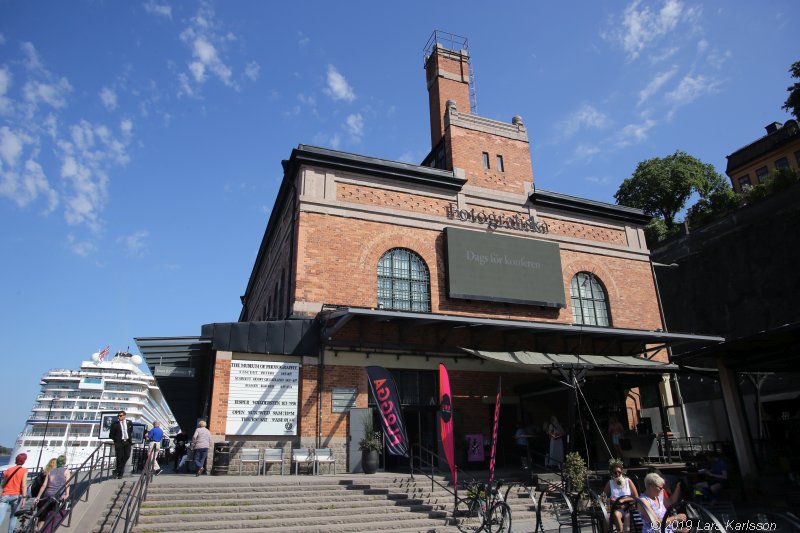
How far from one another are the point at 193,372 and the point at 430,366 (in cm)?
949

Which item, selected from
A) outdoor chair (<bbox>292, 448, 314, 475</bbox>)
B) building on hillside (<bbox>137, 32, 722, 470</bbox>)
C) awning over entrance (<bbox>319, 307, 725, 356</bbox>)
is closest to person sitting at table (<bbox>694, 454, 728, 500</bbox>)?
building on hillside (<bbox>137, 32, 722, 470</bbox>)

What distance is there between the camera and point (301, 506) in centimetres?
1024

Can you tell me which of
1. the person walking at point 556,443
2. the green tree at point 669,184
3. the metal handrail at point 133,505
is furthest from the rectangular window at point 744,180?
the metal handrail at point 133,505

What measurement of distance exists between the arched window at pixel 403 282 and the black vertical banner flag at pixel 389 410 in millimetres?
4335

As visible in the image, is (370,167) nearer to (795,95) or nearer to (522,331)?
(522,331)

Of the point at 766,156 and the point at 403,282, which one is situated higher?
the point at 766,156

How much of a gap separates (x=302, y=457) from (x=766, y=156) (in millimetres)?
52679

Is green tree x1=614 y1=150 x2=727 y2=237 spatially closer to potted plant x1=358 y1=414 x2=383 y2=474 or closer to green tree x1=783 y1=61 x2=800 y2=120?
green tree x1=783 y1=61 x2=800 y2=120

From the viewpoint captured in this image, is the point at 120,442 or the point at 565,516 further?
the point at 120,442

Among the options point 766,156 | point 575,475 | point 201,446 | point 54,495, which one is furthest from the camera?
point 766,156

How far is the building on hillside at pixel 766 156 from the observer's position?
4659 centimetres

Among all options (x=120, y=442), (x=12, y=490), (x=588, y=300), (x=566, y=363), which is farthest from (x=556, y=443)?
(x=12, y=490)

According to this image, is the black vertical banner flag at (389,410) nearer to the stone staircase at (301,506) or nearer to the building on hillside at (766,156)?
the stone staircase at (301,506)

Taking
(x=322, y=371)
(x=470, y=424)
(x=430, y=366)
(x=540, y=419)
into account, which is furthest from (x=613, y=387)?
(x=322, y=371)
